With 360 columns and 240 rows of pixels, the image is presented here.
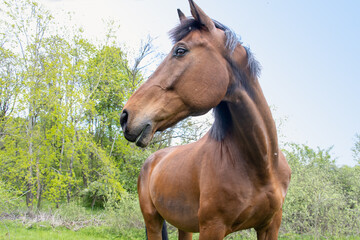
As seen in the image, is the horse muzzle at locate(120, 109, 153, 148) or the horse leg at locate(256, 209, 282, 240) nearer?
the horse muzzle at locate(120, 109, 153, 148)

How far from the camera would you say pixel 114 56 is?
14.7 metres

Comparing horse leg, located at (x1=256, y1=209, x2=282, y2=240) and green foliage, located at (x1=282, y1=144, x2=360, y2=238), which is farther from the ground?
horse leg, located at (x1=256, y1=209, x2=282, y2=240)

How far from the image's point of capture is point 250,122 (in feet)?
6.18

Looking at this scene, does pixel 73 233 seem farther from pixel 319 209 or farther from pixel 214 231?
pixel 214 231

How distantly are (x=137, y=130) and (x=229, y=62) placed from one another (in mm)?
765

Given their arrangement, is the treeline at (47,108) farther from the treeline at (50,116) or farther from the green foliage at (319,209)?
the green foliage at (319,209)

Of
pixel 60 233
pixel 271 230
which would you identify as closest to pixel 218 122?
pixel 271 230

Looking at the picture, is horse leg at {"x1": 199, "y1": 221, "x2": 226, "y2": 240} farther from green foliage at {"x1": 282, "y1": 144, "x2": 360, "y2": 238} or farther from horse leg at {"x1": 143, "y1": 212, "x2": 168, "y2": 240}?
green foliage at {"x1": 282, "y1": 144, "x2": 360, "y2": 238}

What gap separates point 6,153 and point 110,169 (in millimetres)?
4271

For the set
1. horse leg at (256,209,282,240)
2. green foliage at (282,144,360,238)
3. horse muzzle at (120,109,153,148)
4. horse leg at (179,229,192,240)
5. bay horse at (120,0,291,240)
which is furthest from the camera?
green foliage at (282,144,360,238)

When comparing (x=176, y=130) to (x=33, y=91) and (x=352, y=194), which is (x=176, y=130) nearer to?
(x=33, y=91)

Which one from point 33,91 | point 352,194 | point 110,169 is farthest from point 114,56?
point 352,194

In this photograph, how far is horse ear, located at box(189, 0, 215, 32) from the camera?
175 cm

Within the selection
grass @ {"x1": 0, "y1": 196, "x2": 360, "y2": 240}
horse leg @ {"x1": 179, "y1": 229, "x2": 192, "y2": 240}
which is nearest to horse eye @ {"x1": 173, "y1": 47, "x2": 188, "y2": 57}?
horse leg @ {"x1": 179, "y1": 229, "x2": 192, "y2": 240}
